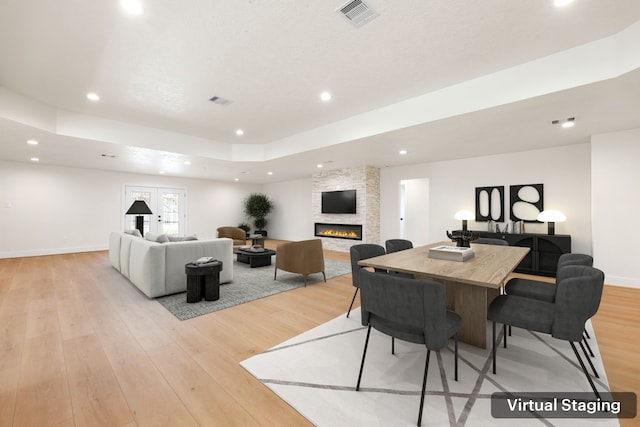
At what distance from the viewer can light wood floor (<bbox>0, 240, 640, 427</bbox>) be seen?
160 cm

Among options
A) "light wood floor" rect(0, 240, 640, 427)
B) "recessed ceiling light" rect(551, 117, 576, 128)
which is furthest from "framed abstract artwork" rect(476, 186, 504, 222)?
"light wood floor" rect(0, 240, 640, 427)

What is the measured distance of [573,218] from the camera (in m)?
5.07

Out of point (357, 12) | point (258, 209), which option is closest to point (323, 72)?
point (357, 12)

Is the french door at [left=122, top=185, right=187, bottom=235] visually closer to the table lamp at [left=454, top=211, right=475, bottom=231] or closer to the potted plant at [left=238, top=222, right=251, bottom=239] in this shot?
the potted plant at [left=238, top=222, right=251, bottom=239]

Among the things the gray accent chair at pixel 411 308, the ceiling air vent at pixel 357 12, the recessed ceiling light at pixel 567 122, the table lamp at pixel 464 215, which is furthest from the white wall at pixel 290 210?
the gray accent chair at pixel 411 308

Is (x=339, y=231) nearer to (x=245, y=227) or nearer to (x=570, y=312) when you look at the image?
(x=245, y=227)

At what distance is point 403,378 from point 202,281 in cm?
284

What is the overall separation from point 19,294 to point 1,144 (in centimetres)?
321

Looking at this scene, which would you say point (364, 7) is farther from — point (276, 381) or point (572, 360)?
point (572, 360)

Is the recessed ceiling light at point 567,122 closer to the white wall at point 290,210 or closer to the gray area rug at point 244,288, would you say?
the gray area rug at point 244,288

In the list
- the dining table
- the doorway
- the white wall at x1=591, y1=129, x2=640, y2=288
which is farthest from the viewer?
the doorway

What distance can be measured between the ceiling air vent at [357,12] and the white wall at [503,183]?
512 cm

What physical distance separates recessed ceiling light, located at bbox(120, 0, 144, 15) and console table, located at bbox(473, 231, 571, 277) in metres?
Answer: 6.57

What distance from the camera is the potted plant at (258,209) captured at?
1051 cm
